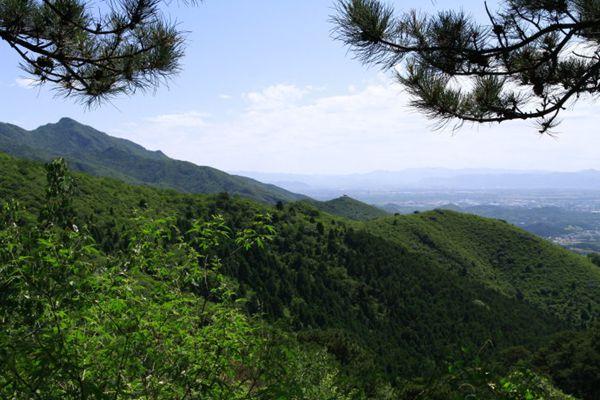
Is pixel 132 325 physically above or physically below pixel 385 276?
above

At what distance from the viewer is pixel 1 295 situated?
16.2 ft

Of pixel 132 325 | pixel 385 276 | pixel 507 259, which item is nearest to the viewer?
pixel 132 325

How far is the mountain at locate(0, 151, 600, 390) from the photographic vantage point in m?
70.3

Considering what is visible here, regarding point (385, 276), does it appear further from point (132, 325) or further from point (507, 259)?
point (132, 325)

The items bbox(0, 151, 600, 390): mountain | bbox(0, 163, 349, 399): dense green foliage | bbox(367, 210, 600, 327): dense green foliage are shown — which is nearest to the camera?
bbox(0, 163, 349, 399): dense green foliage

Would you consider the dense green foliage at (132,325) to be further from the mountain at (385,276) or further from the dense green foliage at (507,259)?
the dense green foliage at (507,259)

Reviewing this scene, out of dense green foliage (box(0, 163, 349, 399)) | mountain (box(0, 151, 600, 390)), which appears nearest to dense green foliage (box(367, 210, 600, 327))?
mountain (box(0, 151, 600, 390))

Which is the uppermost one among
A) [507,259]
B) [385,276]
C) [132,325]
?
[132,325]

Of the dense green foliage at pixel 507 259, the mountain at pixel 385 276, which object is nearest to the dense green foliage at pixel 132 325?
the mountain at pixel 385 276

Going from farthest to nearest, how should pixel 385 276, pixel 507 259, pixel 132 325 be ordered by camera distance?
pixel 507 259 → pixel 385 276 → pixel 132 325

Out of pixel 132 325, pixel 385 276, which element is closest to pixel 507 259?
pixel 385 276

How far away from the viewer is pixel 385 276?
9744 cm

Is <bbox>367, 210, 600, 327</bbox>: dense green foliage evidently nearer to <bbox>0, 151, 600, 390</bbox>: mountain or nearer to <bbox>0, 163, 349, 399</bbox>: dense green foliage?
<bbox>0, 151, 600, 390</bbox>: mountain

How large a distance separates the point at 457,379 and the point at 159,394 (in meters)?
3.00
